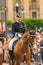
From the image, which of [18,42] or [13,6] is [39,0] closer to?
[13,6]

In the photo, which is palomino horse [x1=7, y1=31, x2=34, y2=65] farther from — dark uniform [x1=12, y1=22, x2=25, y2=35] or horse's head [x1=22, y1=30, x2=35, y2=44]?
dark uniform [x1=12, y1=22, x2=25, y2=35]

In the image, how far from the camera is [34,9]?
→ 80.1 metres

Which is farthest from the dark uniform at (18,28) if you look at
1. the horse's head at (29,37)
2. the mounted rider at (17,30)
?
the horse's head at (29,37)

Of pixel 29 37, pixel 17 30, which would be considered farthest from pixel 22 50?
pixel 17 30

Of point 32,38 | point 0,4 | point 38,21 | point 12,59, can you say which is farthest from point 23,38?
point 0,4

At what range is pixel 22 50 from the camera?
1348 cm

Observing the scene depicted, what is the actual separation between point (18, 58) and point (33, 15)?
68.4 meters

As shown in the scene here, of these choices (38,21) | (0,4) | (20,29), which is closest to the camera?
(20,29)

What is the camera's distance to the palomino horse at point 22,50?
13.3m

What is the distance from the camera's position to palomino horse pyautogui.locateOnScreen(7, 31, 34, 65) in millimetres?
13320

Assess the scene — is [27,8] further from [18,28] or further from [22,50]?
[22,50]

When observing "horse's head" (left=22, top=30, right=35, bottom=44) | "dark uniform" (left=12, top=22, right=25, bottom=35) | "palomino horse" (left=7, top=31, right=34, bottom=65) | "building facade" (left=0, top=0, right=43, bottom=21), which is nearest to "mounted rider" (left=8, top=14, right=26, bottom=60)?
"dark uniform" (left=12, top=22, right=25, bottom=35)

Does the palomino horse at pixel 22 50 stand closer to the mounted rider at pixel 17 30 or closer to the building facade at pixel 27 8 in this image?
the mounted rider at pixel 17 30

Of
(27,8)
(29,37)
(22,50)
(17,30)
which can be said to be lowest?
(27,8)
